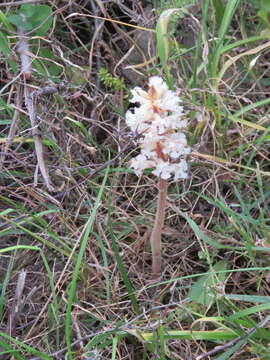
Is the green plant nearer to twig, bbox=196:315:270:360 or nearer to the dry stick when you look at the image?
the dry stick

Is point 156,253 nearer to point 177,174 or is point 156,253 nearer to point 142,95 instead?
point 177,174

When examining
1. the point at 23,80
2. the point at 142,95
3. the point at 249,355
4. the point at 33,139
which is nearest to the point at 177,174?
the point at 142,95

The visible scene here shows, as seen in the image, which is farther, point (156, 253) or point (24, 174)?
point (24, 174)

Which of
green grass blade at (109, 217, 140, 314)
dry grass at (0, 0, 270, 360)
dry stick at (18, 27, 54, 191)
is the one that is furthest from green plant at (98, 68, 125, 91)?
green grass blade at (109, 217, 140, 314)

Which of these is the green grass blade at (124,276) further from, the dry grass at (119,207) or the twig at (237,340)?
the twig at (237,340)

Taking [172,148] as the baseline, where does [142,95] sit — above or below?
above

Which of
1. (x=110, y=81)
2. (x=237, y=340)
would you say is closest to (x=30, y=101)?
(x=110, y=81)
